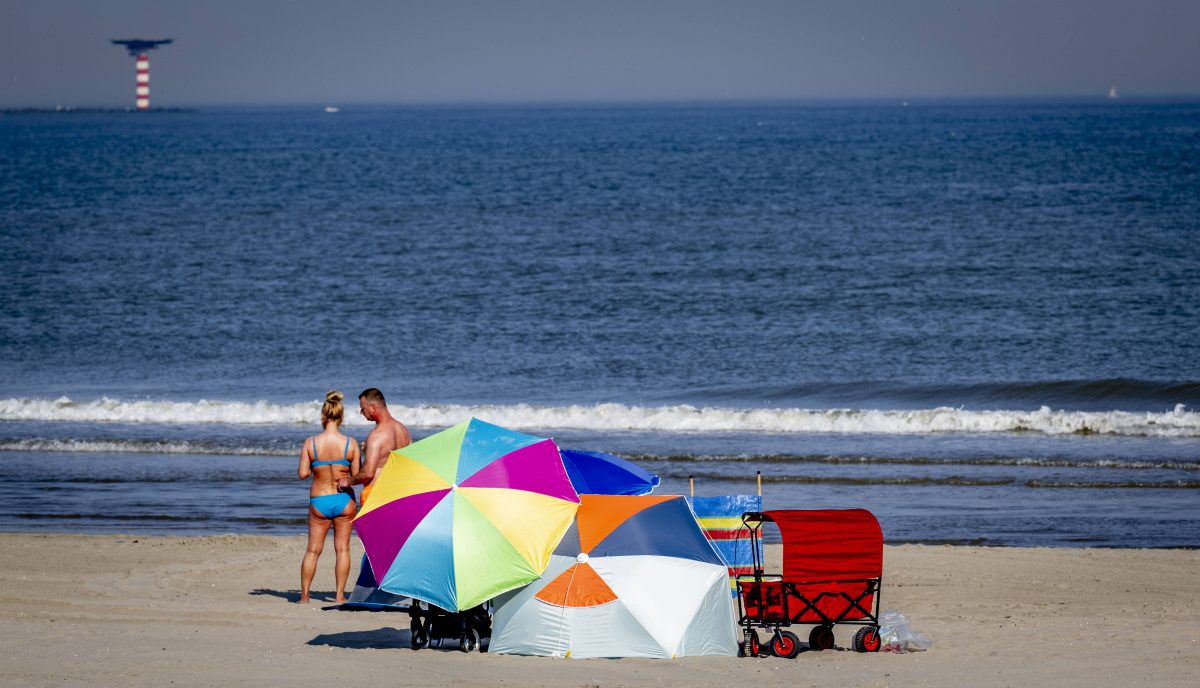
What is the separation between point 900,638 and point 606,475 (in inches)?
94.6

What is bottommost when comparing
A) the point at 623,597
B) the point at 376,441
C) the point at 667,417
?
the point at 667,417

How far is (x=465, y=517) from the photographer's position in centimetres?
820

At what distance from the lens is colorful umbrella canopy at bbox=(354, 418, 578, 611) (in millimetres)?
8117

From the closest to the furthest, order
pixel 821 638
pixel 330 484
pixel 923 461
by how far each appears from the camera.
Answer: pixel 821 638
pixel 330 484
pixel 923 461

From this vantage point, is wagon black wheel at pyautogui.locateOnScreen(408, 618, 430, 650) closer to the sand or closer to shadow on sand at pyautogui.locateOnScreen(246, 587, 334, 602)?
the sand

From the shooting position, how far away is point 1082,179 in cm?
6159

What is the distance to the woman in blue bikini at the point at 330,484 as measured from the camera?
9.34 metres

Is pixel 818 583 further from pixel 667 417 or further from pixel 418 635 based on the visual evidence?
pixel 667 417

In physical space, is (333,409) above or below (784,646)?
above

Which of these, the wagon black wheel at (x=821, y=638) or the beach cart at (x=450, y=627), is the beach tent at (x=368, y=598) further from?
the wagon black wheel at (x=821, y=638)

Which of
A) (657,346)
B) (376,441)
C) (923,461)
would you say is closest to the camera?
(376,441)

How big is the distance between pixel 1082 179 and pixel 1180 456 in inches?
1903

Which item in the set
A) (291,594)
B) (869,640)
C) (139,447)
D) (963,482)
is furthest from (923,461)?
(139,447)

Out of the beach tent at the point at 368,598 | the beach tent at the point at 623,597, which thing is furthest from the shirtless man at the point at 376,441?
the beach tent at the point at 623,597
